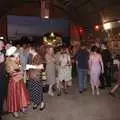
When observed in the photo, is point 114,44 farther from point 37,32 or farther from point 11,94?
point 11,94

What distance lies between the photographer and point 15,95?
10.0m

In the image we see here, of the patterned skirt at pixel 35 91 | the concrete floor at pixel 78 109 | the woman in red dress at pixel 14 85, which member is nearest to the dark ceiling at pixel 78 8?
the concrete floor at pixel 78 109

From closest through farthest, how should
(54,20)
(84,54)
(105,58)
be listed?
1. (84,54)
2. (105,58)
3. (54,20)

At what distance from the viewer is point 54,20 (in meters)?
28.6

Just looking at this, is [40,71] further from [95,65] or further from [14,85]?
[95,65]

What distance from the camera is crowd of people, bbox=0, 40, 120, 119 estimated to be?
10000 millimetres

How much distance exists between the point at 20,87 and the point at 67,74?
15.5ft

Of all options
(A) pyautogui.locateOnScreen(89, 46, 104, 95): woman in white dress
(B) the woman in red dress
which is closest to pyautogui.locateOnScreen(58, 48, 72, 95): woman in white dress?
(A) pyautogui.locateOnScreen(89, 46, 104, 95): woman in white dress

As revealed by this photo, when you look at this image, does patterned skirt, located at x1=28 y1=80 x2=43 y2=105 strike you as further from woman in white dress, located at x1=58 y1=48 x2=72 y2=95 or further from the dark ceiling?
the dark ceiling

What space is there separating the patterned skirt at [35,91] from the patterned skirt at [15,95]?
33.5 inches

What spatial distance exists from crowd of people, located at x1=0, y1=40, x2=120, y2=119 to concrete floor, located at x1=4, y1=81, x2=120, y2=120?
31 centimetres

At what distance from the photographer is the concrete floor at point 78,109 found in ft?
33.6

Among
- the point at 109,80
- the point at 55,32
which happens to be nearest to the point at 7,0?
the point at 55,32

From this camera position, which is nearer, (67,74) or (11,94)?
(11,94)
